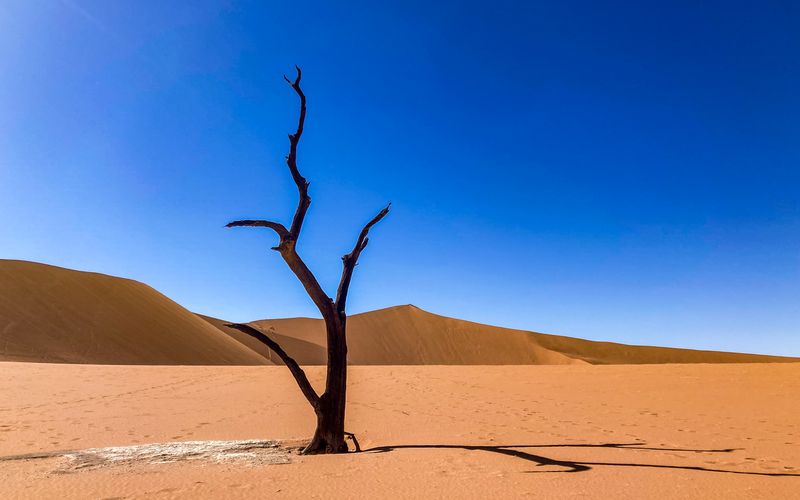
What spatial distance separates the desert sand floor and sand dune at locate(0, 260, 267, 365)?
56.2 ft

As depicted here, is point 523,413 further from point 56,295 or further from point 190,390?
point 56,295

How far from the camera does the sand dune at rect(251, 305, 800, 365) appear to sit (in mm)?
51312

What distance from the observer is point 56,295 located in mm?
38375

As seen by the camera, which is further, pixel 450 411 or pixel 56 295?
pixel 56 295

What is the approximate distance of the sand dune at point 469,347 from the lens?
5131 cm

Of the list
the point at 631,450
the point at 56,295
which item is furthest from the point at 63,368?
the point at 56,295

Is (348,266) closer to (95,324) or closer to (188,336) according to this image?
(95,324)

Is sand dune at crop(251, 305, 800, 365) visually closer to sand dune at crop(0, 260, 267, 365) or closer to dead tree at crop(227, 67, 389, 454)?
sand dune at crop(0, 260, 267, 365)

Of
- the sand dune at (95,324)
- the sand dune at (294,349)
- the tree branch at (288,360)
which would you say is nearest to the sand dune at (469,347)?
the sand dune at (294,349)

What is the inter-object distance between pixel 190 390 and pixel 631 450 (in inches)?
436

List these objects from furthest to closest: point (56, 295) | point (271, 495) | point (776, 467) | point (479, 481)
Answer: point (56, 295) → point (776, 467) → point (479, 481) → point (271, 495)

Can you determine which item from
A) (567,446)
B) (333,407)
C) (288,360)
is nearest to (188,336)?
(288,360)

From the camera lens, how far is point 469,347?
54.3 metres

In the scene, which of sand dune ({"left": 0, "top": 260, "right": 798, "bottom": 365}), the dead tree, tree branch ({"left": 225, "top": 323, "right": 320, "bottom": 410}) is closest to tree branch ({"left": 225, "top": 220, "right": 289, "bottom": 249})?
the dead tree
